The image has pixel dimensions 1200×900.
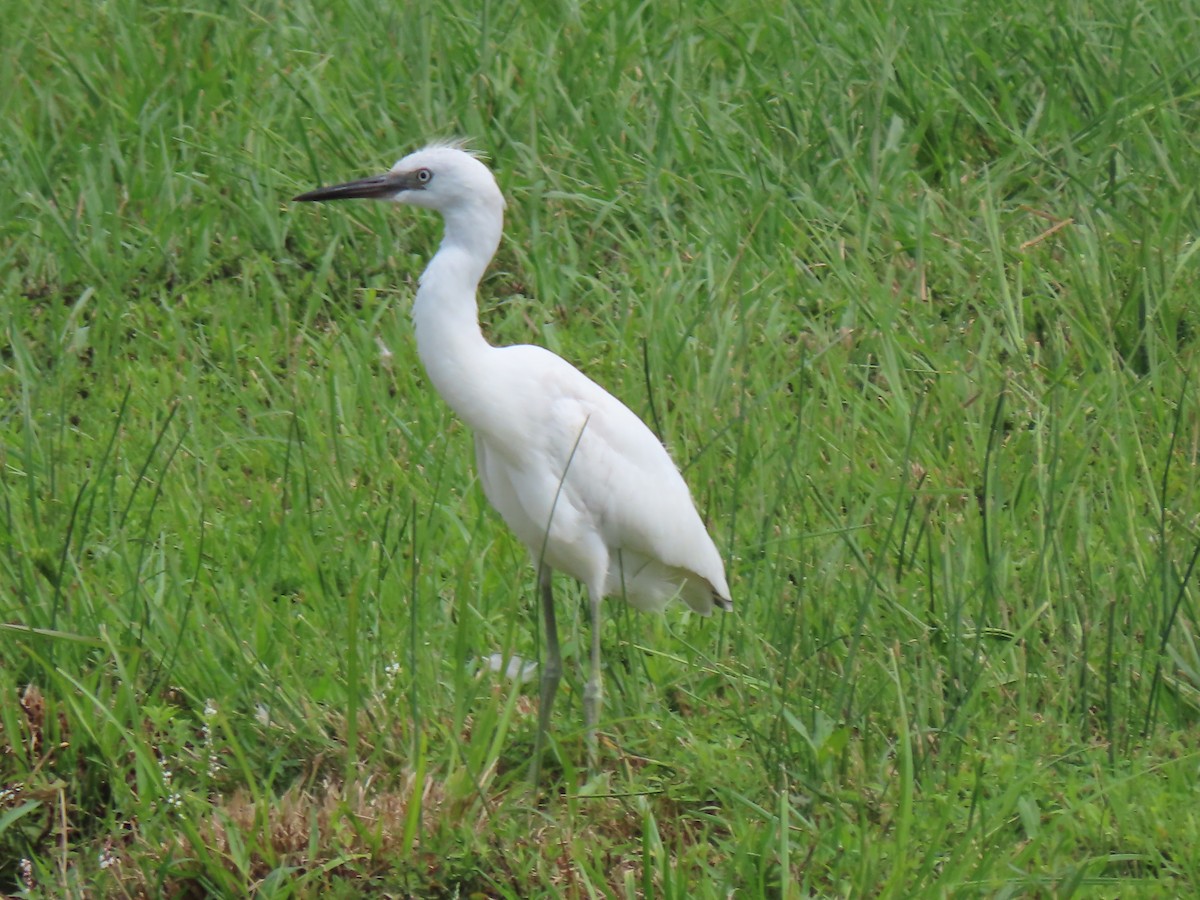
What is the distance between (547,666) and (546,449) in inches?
16.5

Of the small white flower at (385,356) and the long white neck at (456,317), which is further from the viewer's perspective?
the small white flower at (385,356)

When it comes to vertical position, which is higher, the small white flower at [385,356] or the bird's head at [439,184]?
the bird's head at [439,184]

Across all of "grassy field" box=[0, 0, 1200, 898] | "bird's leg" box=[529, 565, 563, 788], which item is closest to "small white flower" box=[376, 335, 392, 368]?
"grassy field" box=[0, 0, 1200, 898]

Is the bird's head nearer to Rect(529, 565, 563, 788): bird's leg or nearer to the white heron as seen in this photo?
the white heron

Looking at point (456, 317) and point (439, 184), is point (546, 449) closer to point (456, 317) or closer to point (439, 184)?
point (456, 317)

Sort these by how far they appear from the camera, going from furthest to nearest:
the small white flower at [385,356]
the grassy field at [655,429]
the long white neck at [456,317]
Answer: the small white flower at [385,356]
the long white neck at [456,317]
the grassy field at [655,429]

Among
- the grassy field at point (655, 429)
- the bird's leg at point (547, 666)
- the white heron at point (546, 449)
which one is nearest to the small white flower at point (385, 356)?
the grassy field at point (655, 429)

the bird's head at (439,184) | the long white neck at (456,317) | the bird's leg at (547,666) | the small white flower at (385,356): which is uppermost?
the bird's head at (439,184)

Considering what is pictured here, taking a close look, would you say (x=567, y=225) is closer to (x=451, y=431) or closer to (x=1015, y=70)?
(x=451, y=431)

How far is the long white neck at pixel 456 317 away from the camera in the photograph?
10.2 feet

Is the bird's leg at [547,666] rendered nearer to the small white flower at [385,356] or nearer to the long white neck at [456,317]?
the long white neck at [456,317]

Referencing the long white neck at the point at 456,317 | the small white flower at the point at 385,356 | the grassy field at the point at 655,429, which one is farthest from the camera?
the small white flower at the point at 385,356

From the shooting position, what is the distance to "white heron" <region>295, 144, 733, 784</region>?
10.3 ft

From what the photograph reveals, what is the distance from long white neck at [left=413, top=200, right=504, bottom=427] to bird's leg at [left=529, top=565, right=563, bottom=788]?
364 millimetres
